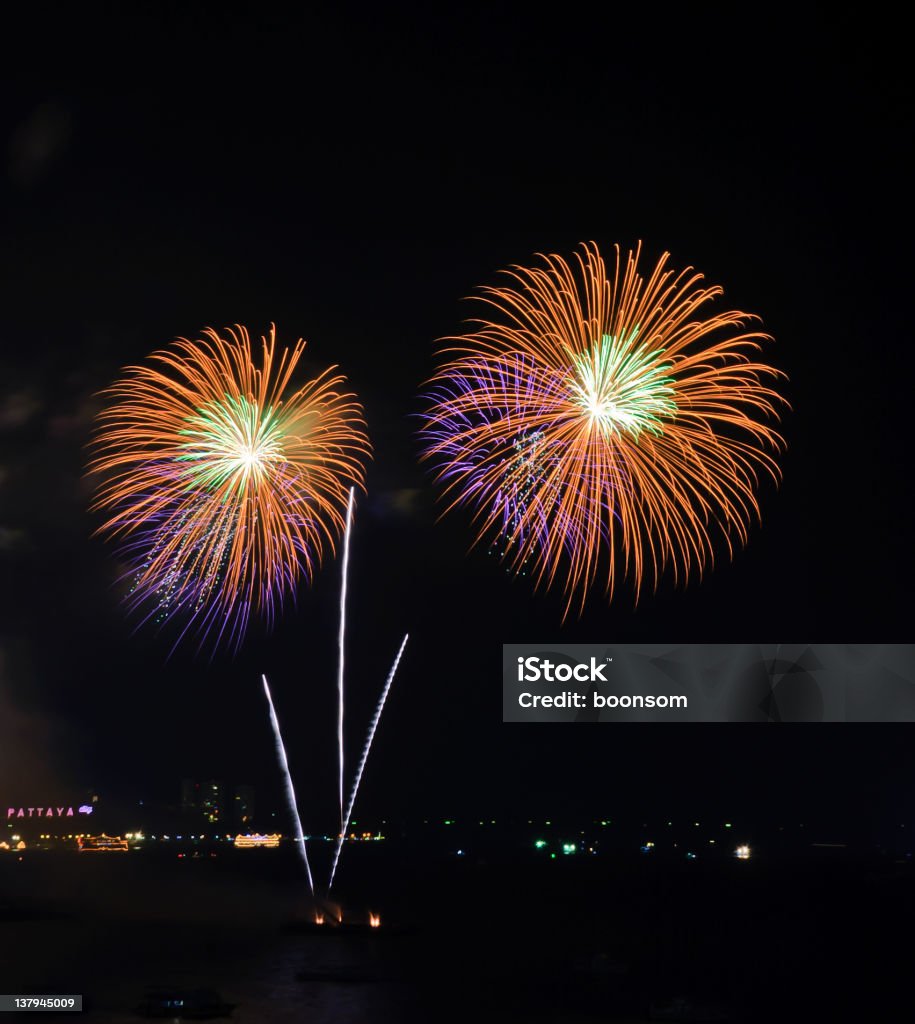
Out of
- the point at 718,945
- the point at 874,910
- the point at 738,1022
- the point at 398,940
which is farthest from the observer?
the point at 874,910

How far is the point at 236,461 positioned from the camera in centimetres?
3959

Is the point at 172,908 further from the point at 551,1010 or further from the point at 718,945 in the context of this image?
the point at 551,1010

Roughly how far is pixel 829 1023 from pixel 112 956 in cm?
4195

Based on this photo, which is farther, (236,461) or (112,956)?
(112,956)

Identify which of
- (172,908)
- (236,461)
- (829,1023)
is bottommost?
(829,1023)

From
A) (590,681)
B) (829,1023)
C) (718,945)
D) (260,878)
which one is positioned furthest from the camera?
(260,878)

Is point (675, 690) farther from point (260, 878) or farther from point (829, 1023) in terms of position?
point (260, 878)

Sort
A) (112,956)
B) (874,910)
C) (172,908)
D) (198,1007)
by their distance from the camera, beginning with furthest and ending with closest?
(874,910)
(172,908)
(112,956)
(198,1007)

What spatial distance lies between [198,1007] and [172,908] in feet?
232

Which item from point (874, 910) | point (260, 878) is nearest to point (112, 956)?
point (874, 910)

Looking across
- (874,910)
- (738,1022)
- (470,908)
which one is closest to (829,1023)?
(738,1022)

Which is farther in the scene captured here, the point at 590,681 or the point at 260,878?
the point at 260,878

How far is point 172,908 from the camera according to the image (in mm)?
116250

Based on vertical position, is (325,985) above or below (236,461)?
below
